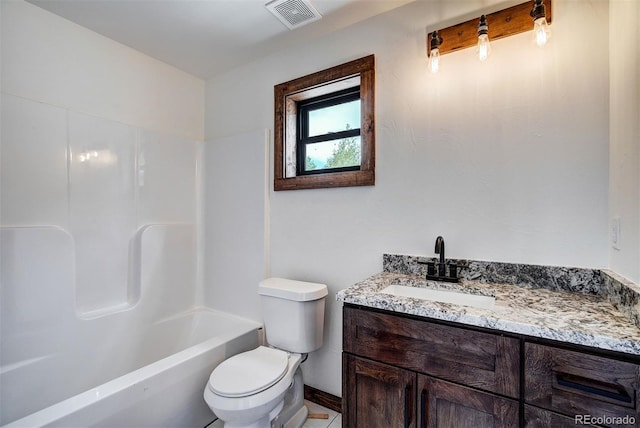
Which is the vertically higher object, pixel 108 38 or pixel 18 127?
pixel 108 38

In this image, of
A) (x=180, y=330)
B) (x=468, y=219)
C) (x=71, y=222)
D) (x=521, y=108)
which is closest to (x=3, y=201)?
(x=71, y=222)

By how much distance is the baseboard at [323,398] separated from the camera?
1846 mm

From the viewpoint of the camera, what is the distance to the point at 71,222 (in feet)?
5.87

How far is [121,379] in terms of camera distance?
1.37 m

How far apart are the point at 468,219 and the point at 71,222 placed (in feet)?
7.69

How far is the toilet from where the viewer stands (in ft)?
4.35

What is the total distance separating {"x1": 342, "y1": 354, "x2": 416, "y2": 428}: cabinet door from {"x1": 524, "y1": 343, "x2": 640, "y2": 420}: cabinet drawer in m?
0.38

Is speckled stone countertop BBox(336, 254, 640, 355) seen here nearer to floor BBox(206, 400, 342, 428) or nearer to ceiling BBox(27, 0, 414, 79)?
floor BBox(206, 400, 342, 428)

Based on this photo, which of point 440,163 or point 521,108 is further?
point 440,163

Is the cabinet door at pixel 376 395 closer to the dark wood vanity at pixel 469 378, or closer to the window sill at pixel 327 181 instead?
the dark wood vanity at pixel 469 378

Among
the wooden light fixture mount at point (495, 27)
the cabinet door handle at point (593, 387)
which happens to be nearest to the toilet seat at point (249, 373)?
the cabinet door handle at point (593, 387)

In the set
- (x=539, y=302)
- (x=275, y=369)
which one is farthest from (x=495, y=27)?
(x=275, y=369)

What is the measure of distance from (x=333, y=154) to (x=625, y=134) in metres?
1.41

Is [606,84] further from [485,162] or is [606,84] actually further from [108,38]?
[108,38]
